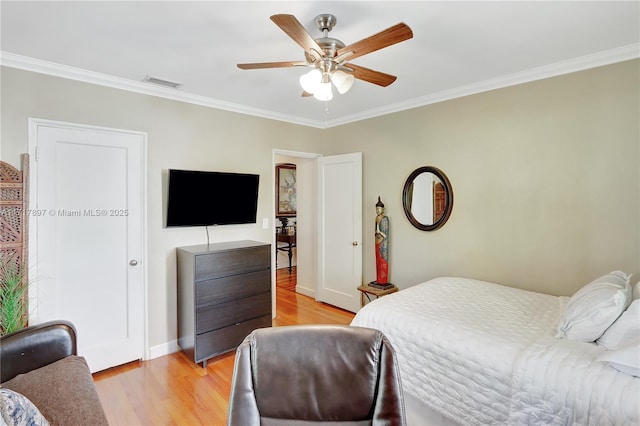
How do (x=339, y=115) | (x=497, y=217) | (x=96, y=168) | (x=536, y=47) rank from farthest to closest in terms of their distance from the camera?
(x=339, y=115), (x=497, y=217), (x=96, y=168), (x=536, y=47)

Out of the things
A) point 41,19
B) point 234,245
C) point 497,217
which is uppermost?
point 41,19

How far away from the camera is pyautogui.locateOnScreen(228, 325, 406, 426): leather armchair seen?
1.30 meters

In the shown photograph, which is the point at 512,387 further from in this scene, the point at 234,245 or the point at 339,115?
the point at 339,115

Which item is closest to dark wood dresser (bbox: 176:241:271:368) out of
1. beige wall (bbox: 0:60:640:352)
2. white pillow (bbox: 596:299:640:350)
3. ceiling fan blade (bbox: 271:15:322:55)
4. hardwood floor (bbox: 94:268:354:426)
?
hardwood floor (bbox: 94:268:354:426)

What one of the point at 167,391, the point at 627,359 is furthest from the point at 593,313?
the point at 167,391

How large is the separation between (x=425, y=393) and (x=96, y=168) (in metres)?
2.99

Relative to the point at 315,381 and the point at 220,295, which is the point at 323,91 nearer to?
the point at 315,381

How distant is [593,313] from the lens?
5.67 feet

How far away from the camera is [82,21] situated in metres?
1.91

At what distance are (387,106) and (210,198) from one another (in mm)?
2180

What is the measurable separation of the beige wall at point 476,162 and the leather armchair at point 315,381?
211 cm

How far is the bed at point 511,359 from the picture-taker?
1.42 m

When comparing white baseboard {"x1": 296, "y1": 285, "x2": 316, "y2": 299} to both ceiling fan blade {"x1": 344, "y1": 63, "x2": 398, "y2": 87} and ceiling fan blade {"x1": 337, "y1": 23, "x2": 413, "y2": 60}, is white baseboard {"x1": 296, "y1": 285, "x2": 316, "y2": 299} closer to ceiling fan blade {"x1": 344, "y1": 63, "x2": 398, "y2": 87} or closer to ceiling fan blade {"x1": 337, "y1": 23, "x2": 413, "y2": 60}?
ceiling fan blade {"x1": 344, "y1": 63, "x2": 398, "y2": 87}

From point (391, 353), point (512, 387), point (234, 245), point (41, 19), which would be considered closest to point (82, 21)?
point (41, 19)
